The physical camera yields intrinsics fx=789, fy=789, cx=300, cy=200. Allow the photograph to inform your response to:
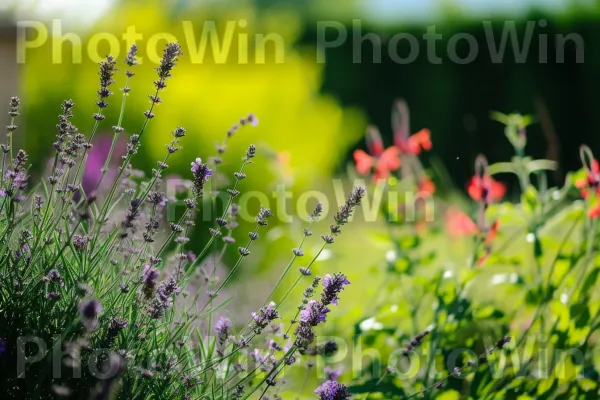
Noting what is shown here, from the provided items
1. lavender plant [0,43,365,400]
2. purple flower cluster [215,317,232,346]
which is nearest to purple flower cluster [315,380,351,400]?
lavender plant [0,43,365,400]

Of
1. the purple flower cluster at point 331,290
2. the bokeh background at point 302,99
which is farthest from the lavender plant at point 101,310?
the bokeh background at point 302,99

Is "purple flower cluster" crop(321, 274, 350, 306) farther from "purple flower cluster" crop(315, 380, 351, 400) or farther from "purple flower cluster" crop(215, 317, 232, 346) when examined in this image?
"purple flower cluster" crop(215, 317, 232, 346)

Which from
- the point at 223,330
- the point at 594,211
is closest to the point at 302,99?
the point at 594,211

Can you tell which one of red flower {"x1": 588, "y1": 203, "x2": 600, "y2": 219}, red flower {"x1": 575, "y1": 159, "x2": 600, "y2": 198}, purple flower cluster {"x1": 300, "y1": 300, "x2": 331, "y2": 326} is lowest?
purple flower cluster {"x1": 300, "y1": 300, "x2": 331, "y2": 326}

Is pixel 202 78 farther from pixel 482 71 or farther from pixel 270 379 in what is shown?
pixel 482 71

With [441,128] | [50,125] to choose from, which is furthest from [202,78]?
[441,128]

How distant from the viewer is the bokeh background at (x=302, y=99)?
16.5ft

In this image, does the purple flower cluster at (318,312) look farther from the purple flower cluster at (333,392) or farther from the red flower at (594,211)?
the red flower at (594,211)

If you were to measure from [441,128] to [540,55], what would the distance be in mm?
1913

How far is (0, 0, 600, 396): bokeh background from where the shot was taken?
5.04m

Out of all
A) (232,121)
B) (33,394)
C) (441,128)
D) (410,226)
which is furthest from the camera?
(441,128)

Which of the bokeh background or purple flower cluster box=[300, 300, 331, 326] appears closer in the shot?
purple flower cluster box=[300, 300, 331, 326]

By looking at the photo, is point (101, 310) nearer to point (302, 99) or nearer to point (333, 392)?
point (333, 392)

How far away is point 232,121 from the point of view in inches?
227
